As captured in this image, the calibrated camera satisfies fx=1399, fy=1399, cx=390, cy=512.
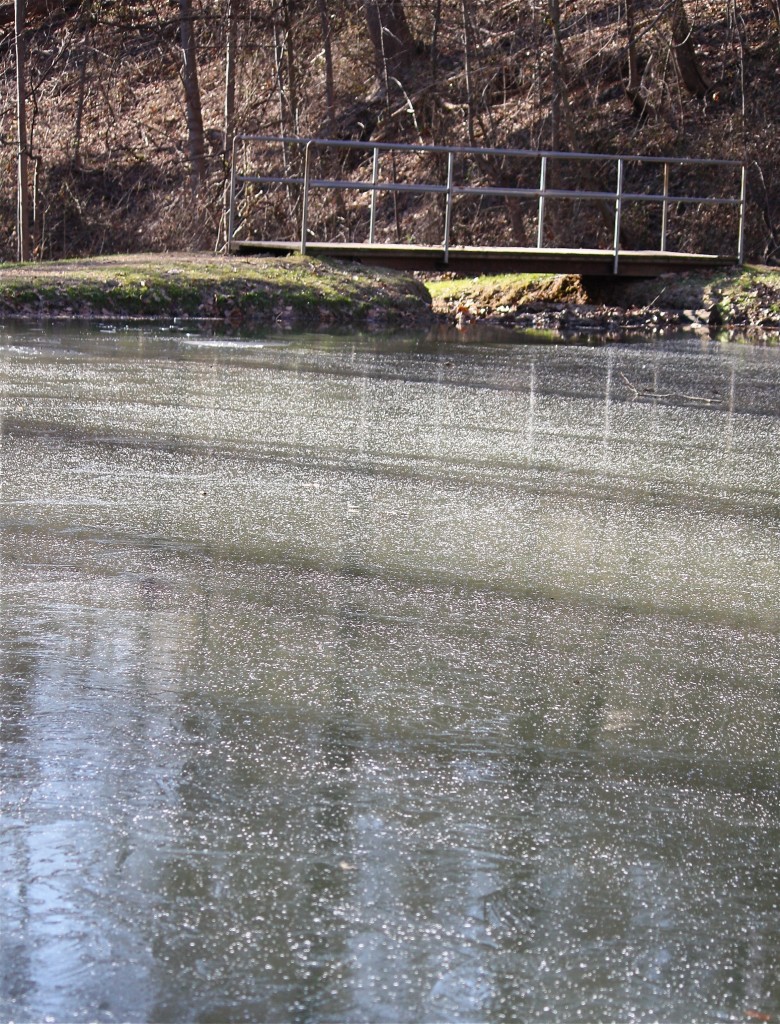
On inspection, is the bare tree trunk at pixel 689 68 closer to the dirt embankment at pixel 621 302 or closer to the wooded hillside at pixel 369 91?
the wooded hillside at pixel 369 91

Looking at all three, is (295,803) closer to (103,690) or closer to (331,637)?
(103,690)

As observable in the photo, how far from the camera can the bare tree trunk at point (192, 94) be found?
1021 inches

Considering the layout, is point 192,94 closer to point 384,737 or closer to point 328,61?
point 328,61

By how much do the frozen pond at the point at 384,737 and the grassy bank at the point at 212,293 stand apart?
29.9ft

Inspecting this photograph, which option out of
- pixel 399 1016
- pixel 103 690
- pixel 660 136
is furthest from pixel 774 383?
pixel 660 136

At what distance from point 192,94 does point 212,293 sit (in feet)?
38.0

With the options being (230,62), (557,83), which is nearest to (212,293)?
(557,83)

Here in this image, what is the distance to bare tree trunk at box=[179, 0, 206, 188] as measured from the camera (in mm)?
25938

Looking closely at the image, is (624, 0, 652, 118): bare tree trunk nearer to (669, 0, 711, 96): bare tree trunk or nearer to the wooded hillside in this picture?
the wooded hillside

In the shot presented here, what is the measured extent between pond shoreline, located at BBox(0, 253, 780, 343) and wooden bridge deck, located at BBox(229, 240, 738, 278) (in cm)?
42

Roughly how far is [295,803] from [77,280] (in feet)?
46.3

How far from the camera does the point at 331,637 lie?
4.07 meters

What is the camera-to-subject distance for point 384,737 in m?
3.32

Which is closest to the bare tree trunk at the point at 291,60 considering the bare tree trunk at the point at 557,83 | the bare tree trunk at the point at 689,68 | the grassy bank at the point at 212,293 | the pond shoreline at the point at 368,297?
the bare tree trunk at the point at 557,83
